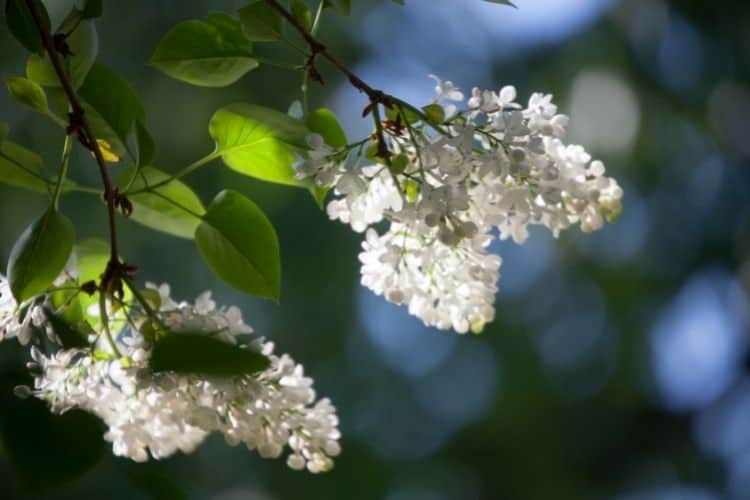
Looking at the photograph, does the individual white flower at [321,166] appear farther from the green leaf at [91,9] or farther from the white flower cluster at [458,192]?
the green leaf at [91,9]

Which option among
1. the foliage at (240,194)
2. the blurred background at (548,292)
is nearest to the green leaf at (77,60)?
the foliage at (240,194)

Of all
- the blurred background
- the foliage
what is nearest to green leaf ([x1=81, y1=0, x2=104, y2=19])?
the foliage

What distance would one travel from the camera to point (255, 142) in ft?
1.68

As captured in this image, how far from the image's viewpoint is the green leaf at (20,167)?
19.2 inches

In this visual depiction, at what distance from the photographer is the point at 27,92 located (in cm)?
47

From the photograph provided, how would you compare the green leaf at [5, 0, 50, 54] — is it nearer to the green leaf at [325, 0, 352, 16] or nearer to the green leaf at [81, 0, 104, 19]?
the green leaf at [81, 0, 104, 19]

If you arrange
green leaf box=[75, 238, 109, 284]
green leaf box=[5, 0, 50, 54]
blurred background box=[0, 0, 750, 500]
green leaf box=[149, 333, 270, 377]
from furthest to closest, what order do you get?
blurred background box=[0, 0, 750, 500], green leaf box=[75, 238, 109, 284], green leaf box=[5, 0, 50, 54], green leaf box=[149, 333, 270, 377]

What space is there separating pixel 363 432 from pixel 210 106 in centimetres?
88

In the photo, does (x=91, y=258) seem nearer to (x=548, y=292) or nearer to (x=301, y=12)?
(x=301, y=12)

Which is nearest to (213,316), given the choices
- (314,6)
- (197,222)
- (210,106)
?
(197,222)

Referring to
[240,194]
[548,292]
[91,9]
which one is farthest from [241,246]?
[548,292]

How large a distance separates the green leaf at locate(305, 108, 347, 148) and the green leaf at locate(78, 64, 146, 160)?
0.08 metres

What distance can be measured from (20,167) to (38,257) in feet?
0.21

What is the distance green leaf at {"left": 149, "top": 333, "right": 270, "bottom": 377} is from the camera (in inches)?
12.1
